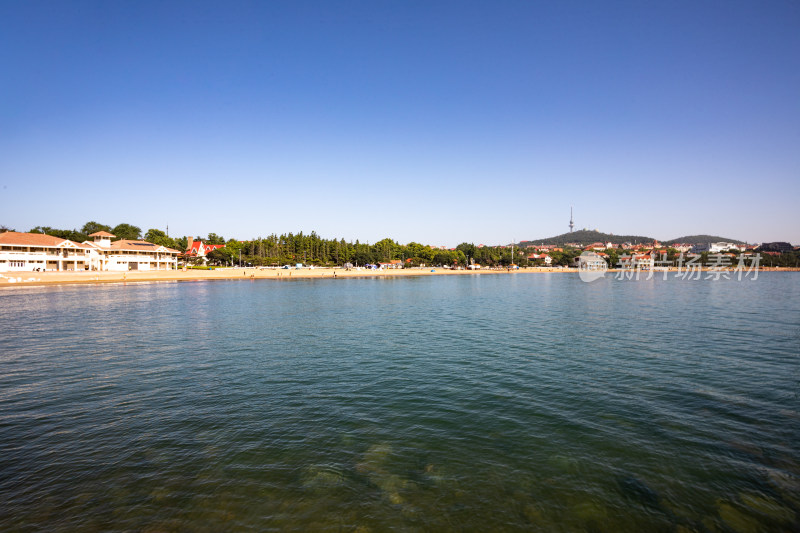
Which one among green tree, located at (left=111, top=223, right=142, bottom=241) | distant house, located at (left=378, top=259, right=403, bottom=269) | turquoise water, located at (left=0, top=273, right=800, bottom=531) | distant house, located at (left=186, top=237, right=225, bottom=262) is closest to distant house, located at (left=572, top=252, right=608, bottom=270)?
distant house, located at (left=378, top=259, right=403, bottom=269)

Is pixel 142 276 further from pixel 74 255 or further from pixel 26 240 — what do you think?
pixel 26 240

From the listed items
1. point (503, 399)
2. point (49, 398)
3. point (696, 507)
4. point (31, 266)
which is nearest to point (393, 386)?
point (503, 399)

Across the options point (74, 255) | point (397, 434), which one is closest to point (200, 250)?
point (74, 255)

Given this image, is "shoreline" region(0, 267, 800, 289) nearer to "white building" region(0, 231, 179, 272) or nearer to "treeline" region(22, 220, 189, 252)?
"white building" region(0, 231, 179, 272)

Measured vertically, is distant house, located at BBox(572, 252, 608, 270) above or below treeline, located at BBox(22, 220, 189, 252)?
below

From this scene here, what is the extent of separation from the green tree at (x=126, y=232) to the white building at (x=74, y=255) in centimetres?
2572

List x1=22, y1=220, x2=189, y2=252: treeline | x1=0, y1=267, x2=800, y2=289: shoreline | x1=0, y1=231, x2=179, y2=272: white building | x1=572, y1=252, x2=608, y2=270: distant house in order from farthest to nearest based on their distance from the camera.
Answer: x1=572, y1=252, x2=608, y2=270: distant house < x1=22, y1=220, x2=189, y2=252: treeline < x1=0, y1=231, x2=179, y2=272: white building < x1=0, y1=267, x2=800, y2=289: shoreline

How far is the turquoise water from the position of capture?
7.47 m

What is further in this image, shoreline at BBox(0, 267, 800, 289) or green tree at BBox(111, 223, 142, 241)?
green tree at BBox(111, 223, 142, 241)

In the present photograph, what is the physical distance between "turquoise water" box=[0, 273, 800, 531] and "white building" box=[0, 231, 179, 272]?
243 ft

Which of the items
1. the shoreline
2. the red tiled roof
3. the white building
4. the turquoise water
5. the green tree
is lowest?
the turquoise water

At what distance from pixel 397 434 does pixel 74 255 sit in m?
103

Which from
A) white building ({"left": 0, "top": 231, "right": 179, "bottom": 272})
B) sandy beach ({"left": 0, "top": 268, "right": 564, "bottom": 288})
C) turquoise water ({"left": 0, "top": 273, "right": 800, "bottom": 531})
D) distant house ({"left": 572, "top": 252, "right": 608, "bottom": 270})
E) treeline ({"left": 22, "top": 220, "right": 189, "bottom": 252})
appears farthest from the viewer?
distant house ({"left": 572, "top": 252, "right": 608, "bottom": 270})

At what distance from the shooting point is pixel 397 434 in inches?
419
